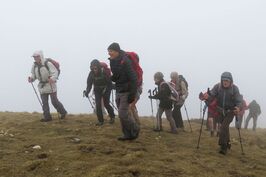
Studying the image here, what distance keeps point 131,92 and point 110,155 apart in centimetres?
225

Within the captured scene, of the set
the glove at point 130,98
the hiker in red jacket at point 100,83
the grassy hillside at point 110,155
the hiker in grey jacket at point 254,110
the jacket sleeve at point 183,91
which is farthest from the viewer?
the hiker in grey jacket at point 254,110

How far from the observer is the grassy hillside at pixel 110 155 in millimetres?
12008

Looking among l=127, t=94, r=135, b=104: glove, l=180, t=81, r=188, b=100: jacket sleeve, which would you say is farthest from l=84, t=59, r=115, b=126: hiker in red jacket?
l=180, t=81, r=188, b=100: jacket sleeve

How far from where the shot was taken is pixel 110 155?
13.3 m

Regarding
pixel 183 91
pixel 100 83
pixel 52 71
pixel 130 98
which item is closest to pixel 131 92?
pixel 130 98

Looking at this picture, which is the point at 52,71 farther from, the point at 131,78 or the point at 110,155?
the point at 110,155

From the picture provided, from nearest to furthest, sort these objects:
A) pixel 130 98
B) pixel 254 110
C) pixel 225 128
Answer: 1. pixel 130 98
2. pixel 225 128
3. pixel 254 110

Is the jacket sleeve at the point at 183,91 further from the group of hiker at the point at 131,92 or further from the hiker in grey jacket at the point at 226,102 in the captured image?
the hiker in grey jacket at the point at 226,102

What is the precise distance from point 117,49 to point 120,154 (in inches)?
140

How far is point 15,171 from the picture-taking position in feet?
39.6

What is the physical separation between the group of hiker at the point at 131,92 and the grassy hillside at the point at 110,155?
71 centimetres

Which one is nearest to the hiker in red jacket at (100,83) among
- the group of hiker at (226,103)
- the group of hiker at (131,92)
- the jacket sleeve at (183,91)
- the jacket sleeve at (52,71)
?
the group of hiker at (131,92)

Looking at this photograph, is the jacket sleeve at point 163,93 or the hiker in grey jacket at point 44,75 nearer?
the jacket sleeve at point 163,93

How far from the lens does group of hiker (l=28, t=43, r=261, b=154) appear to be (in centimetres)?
1436
